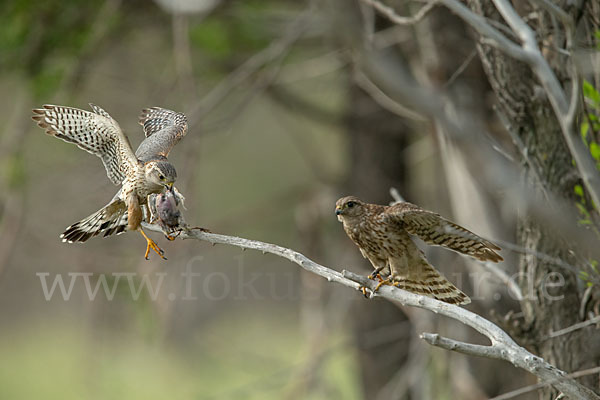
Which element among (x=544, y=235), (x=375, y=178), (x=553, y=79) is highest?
(x=375, y=178)

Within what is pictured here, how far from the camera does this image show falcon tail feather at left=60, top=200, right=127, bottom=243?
127 inches

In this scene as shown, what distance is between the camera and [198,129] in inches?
194

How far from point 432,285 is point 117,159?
1.50 meters

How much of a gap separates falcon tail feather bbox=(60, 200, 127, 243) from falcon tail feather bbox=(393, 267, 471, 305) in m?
1.29

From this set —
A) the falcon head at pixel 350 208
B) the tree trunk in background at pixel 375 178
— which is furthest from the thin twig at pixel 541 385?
the tree trunk in background at pixel 375 178

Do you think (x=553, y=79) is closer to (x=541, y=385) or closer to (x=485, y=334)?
(x=485, y=334)

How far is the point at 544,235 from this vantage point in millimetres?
3084

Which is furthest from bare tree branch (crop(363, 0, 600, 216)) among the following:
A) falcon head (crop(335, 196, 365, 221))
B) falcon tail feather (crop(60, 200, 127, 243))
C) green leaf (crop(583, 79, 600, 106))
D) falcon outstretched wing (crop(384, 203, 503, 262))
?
falcon tail feather (crop(60, 200, 127, 243))

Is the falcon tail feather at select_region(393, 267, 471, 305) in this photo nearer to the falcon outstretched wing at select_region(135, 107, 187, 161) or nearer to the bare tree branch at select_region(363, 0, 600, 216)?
the bare tree branch at select_region(363, 0, 600, 216)

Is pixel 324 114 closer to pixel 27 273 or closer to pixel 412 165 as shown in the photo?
pixel 412 165

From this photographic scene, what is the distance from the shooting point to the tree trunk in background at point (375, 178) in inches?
292

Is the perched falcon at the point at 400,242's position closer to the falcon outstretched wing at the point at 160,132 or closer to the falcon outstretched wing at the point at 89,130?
the falcon outstretched wing at the point at 160,132

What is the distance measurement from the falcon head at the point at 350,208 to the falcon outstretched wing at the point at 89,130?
0.99 m

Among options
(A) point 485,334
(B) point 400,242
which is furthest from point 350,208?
(A) point 485,334
